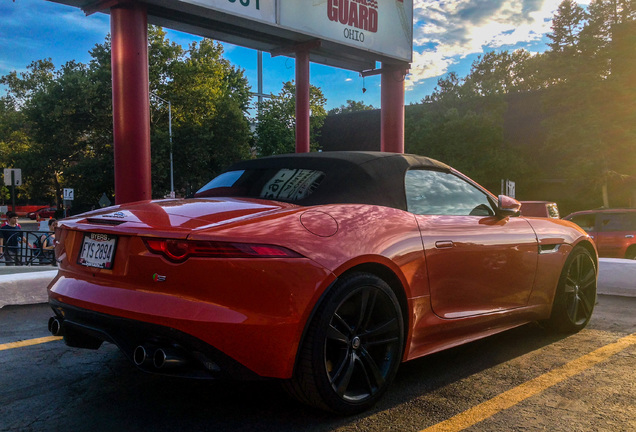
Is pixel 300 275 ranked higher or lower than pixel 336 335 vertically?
higher

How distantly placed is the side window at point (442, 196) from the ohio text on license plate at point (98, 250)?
175cm

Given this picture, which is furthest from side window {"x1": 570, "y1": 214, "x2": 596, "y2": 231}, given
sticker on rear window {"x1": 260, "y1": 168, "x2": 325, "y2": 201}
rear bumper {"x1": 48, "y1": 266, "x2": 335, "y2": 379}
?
rear bumper {"x1": 48, "y1": 266, "x2": 335, "y2": 379}

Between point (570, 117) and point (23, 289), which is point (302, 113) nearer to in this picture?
point (23, 289)

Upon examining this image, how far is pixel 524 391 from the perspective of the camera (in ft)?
10.9

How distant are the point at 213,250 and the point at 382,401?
133cm

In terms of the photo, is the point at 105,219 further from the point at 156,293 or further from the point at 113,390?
the point at 113,390

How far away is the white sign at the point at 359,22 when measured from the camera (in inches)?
562

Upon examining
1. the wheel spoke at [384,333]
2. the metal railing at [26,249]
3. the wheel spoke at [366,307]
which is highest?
the wheel spoke at [366,307]

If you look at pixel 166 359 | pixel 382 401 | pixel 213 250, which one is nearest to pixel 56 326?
pixel 166 359

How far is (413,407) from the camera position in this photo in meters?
3.04

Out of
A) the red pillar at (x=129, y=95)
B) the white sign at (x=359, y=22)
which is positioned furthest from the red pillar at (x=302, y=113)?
the red pillar at (x=129, y=95)

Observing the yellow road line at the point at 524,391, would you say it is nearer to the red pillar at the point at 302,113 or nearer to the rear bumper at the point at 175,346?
the rear bumper at the point at 175,346

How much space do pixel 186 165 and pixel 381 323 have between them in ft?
116

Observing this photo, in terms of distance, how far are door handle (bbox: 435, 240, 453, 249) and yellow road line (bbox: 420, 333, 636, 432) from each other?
0.91 meters
